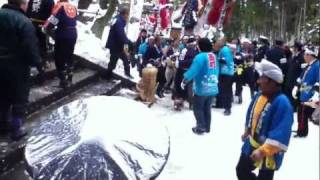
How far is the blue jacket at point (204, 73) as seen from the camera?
9648 millimetres

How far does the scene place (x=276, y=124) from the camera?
16.1 feet

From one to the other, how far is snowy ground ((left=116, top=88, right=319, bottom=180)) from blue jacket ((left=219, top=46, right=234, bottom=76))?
110 centimetres

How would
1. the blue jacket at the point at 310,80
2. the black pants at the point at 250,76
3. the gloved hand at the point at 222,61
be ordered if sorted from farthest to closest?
the black pants at the point at 250,76 < the gloved hand at the point at 222,61 < the blue jacket at the point at 310,80

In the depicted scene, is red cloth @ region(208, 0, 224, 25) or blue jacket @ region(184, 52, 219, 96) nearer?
blue jacket @ region(184, 52, 219, 96)

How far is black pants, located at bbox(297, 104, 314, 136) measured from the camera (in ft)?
32.9

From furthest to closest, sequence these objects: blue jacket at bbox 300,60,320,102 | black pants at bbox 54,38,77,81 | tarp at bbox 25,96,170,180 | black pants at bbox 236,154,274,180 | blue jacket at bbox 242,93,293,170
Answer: blue jacket at bbox 300,60,320,102
black pants at bbox 54,38,77,81
black pants at bbox 236,154,274,180
blue jacket at bbox 242,93,293,170
tarp at bbox 25,96,170,180

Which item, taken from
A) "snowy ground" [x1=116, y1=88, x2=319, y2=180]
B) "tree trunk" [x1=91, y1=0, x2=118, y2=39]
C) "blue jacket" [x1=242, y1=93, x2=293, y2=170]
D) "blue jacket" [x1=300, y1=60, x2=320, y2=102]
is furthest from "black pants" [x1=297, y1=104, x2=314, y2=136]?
"tree trunk" [x1=91, y1=0, x2=118, y2=39]

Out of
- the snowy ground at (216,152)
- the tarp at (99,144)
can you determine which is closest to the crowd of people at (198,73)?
the snowy ground at (216,152)

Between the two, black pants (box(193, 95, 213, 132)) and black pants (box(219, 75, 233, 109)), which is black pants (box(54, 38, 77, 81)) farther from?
black pants (box(219, 75, 233, 109))

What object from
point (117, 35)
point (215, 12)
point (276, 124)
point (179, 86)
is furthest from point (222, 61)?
point (276, 124)

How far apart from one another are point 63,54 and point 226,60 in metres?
4.33

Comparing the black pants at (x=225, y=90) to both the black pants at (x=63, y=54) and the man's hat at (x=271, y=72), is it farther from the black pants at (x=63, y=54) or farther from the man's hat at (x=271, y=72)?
the man's hat at (x=271, y=72)

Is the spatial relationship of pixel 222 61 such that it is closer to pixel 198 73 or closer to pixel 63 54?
pixel 198 73

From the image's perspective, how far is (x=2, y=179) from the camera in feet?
19.3
